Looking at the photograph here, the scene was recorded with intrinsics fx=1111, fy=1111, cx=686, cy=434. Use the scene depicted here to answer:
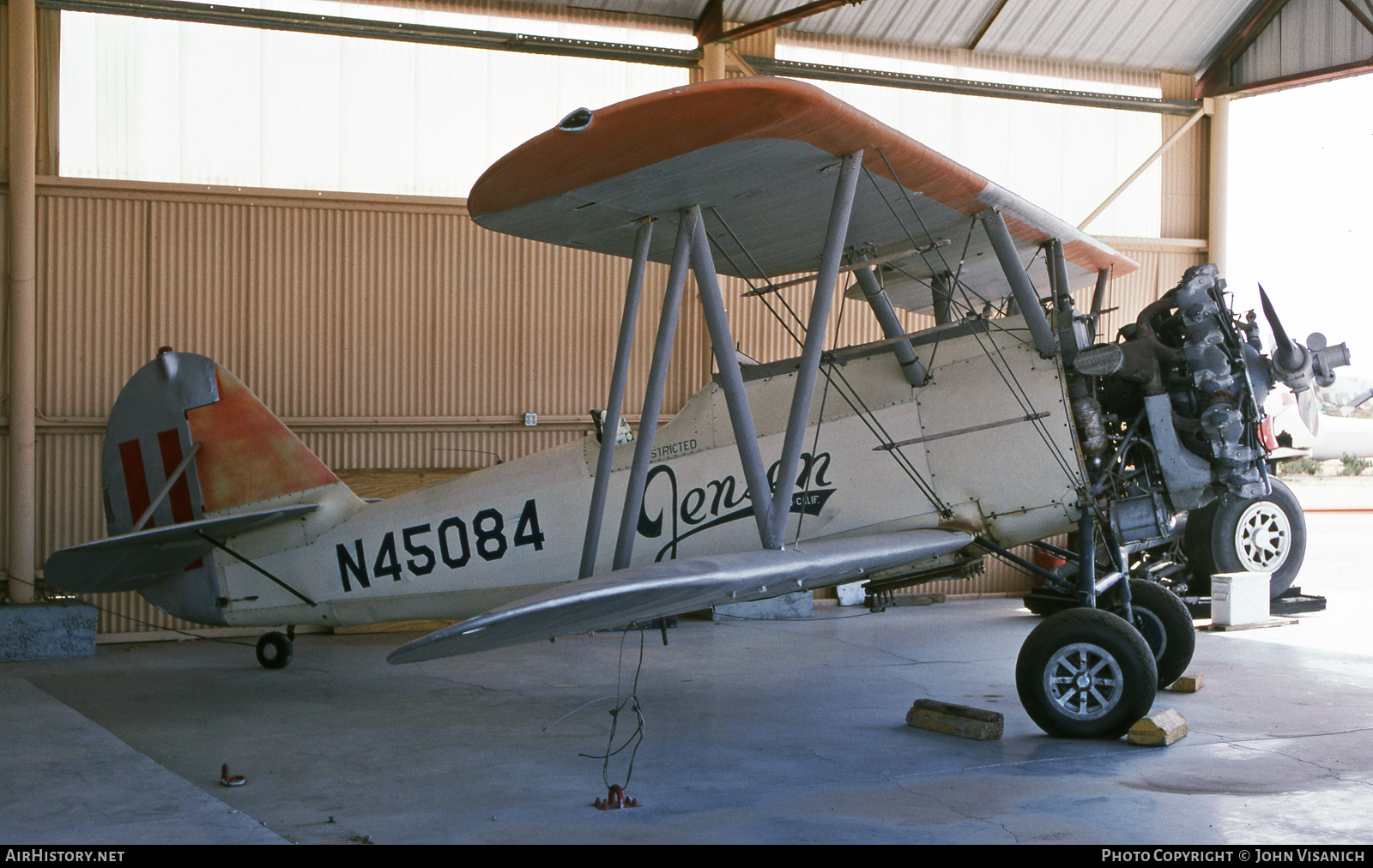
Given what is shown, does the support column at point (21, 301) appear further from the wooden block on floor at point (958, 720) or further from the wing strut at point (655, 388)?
the wooden block on floor at point (958, 720)

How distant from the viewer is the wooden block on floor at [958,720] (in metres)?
5.72

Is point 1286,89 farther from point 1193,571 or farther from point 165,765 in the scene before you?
point 165,765

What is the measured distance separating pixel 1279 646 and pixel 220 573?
8.07 metres

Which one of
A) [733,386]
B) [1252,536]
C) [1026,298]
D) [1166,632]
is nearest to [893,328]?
[1026,298]

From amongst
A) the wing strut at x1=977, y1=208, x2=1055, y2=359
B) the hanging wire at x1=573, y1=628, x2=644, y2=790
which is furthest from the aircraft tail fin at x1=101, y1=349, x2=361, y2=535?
the wing strut at x1=977, y1=208, x2=1055, y2=359

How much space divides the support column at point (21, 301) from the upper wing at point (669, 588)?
7245 millimetres

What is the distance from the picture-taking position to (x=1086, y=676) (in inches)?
218

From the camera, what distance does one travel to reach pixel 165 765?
531 cm

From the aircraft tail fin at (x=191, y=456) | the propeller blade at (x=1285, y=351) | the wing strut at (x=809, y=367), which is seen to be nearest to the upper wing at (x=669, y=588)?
the wing strut at (x=809, y=367)

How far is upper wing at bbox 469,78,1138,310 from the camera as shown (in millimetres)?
4613

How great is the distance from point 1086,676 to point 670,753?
83.0 inches

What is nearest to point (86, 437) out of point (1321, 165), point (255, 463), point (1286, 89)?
point (255, 463)

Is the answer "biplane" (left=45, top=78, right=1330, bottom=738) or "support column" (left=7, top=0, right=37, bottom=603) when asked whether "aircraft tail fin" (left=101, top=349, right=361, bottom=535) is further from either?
"support column" (left=7, top=0, right=37, bottom=603)

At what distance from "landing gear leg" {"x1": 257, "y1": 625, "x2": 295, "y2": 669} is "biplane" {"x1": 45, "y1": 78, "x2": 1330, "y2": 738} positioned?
1.09m
